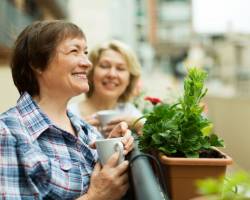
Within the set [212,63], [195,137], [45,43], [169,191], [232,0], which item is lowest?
[212,63]

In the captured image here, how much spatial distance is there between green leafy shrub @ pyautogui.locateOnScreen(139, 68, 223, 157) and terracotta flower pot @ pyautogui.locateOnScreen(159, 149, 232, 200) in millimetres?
56

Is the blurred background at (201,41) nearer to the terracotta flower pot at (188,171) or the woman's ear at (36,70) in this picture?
the terracotta flower pot at (188,171)

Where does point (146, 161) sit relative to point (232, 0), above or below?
below

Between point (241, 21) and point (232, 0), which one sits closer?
point (232, 0)

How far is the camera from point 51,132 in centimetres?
125

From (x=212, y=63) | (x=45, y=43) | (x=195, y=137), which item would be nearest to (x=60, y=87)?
(x=45, y=43)

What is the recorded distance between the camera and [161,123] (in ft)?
3.70

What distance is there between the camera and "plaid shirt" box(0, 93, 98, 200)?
1.08 meters

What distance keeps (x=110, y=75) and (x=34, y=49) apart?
102 cm

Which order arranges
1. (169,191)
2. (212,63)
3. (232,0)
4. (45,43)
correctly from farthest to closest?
(212,63) → (232,0) → (45,43) → (169,191)

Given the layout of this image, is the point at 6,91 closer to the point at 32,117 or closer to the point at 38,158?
the point at 32,117

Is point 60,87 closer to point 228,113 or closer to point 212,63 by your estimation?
point 228,113

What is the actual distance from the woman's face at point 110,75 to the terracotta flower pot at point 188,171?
4.45 feet

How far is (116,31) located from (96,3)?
2.39 metres
